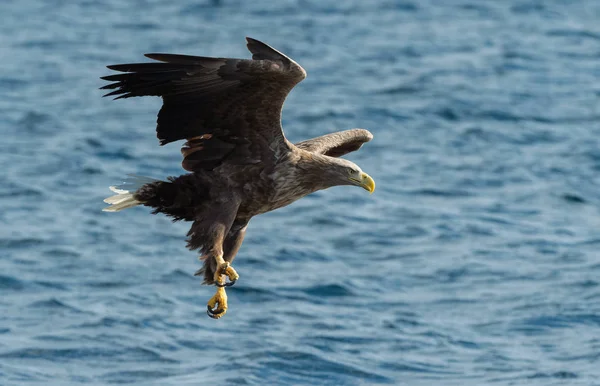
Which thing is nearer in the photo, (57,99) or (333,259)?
(333,259)

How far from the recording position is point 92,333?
49.0 feet

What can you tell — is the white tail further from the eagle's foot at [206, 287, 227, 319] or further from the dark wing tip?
the dark wing tip

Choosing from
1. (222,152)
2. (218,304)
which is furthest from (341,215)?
(222,152)

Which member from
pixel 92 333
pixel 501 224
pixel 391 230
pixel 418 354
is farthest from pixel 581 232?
pixel 92 333

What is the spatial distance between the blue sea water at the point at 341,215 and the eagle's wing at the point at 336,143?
4.06 m

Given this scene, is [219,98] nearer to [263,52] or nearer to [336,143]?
[263,52]

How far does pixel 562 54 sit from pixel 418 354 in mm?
11489

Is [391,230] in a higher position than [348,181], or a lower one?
lower

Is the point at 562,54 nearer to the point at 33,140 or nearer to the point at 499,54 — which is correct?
the point at 499,54

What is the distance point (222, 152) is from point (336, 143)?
1.38 metres

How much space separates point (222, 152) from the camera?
919 cm

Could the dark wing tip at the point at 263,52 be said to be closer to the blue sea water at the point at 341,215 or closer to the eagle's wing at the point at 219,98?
the eagle's wing at the point at 219,98

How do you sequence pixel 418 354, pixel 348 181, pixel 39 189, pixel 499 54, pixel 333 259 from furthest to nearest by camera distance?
1. pixel 499 54
2. pixel 39 189
3. pixel 333 259
4. pixel 418 354
5. pixel 348 181

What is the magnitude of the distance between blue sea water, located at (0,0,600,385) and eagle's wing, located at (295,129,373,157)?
4065mm
